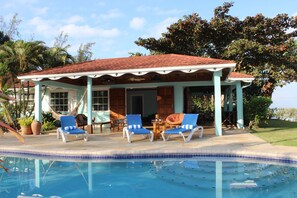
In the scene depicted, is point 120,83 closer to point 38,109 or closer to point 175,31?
point 38,109

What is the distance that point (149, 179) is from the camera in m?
6.80

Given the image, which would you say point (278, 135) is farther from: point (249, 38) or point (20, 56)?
point (20, 56)

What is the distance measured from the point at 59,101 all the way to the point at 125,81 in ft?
15.7

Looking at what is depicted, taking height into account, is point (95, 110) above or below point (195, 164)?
above

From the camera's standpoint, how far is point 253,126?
1544 centimetres

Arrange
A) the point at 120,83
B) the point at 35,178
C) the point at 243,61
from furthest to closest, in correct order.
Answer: the point at 243,61
the point at 120,83
the point at 35,178

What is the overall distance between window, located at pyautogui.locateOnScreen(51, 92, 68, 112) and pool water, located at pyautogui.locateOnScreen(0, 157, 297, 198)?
10011 millimetres

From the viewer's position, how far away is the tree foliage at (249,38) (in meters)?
22.0

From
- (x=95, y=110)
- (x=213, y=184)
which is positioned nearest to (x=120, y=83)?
(x=95, y=110)

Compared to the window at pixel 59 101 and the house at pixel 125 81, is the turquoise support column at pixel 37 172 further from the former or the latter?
the window at pixel 59 101

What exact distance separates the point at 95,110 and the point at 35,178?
10472mm

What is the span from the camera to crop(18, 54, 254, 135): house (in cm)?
1230

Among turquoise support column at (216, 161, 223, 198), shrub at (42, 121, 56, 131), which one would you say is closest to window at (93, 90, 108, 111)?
shrub at (42, 121, 56, 131)

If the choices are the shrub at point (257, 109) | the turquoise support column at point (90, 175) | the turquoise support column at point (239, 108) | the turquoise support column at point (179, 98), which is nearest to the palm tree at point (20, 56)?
the turquoise support column at point (179, 98)
